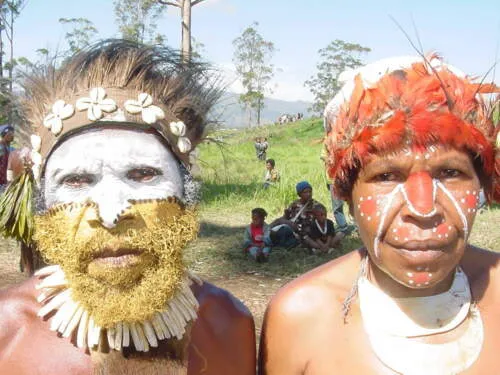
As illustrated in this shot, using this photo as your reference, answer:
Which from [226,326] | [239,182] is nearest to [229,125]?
[226,326]

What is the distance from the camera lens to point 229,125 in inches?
112

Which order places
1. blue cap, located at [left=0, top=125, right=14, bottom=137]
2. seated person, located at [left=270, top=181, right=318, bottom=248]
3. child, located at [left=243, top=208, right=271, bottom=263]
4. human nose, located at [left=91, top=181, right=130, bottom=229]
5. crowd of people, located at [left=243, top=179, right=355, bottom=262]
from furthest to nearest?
seated person, located at [left=270, top=181, right=318, bottom=248], crowd of people, located at [left=243, top=179, right=355, bottom=262], child, located at [left=243, top=208, right=271, bottom=263], blue cap, located at [left=0, top=125, right=14, bottom=137], human nose, located at [left=91, top=181, right=130, bottom=229]

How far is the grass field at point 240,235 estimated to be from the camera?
5.92 metres

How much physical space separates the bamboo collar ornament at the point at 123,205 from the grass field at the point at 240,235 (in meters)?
0.30

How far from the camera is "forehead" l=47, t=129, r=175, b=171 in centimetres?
210

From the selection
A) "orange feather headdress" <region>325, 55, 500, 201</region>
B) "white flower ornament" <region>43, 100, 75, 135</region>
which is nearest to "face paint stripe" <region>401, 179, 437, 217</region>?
"orange feather headdress" <region>325, 55, 500, 201</region>

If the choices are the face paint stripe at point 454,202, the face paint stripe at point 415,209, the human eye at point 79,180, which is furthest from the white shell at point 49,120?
the face paint stripe at point 454,202

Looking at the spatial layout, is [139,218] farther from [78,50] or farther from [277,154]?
[277,154]

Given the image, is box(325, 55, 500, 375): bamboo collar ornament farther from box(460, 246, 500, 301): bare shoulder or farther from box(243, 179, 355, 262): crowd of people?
box(243, 179, 355, 262): crowd of people

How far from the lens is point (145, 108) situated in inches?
87.3

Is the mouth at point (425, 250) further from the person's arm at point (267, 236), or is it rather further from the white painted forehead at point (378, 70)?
the person's arm at point (267, 236)

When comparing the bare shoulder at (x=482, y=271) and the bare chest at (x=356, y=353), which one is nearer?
the bare chest at (x=356, y=353)

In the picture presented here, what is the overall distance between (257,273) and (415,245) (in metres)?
5.61

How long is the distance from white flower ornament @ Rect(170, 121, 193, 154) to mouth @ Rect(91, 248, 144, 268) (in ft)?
1.47
